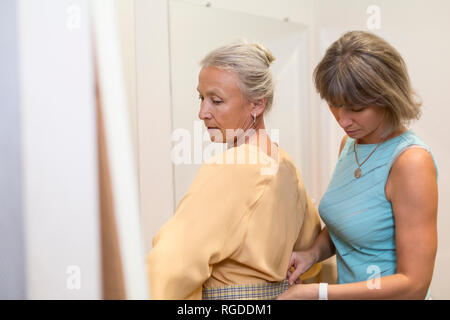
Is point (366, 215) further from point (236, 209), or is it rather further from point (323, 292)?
point (236, 209)

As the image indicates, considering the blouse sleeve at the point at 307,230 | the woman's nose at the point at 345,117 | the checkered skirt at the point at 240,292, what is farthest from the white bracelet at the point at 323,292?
the woman's nose at the point at 345,117

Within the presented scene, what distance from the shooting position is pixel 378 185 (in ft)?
3.07

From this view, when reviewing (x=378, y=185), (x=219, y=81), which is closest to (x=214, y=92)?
(x=219, y=81)

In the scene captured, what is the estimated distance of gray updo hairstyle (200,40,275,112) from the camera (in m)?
0.98

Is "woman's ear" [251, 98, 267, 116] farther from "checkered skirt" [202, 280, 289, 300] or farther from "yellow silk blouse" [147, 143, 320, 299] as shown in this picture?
"checkered skirt" [202, 280, 289, 300]

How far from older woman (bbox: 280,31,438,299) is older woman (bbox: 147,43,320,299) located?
103 millimetres

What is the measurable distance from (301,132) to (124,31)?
952 millimetres

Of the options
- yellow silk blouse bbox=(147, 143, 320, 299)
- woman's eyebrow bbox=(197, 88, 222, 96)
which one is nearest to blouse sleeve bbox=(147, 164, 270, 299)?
yellow silk blouse bbox=(147, 143, 320, 299)

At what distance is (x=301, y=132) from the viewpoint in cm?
210

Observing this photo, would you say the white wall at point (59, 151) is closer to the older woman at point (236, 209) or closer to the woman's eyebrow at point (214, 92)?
the older woman at point (236, 209)

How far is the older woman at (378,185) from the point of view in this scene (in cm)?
85

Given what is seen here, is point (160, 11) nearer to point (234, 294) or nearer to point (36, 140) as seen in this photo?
point (234, 294)

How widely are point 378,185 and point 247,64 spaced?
1.26ft
